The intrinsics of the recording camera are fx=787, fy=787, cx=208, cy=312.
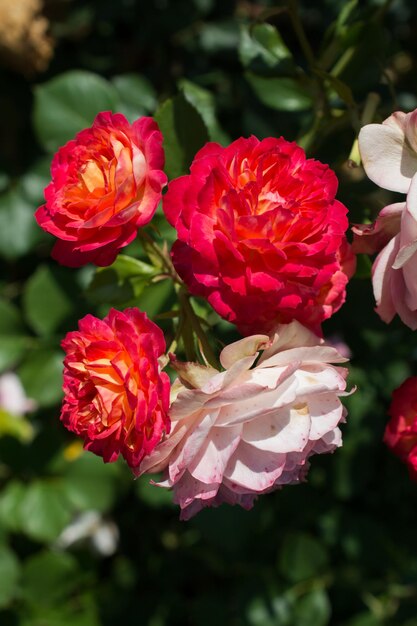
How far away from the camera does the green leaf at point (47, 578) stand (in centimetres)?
139

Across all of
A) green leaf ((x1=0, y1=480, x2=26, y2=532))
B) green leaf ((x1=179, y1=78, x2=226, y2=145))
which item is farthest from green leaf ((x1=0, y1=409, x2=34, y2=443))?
green leaf ((x1=179, y1=78, x2=226, y2=145))

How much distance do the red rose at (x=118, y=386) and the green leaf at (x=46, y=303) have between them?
0.58 meters

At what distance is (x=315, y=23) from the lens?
1.42 metres

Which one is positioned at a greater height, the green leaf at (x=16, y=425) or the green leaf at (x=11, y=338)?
the green leaf at (x=11, y=338)

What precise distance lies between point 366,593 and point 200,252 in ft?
3.53

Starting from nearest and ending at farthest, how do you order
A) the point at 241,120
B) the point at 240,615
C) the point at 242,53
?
the point at 242,53
the point at 241,120
the point at 240,615

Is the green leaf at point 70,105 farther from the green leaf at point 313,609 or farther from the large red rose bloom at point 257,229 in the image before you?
the green leaf at point 313,609

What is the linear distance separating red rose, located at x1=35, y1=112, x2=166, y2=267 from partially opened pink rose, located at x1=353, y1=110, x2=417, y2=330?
171 millimetres

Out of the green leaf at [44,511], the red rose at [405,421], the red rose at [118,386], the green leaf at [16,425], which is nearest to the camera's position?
the red rose at [118,386]

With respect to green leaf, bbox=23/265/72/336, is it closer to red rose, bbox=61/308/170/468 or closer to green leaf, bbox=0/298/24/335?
green leaf, bbox=0/298/24/335

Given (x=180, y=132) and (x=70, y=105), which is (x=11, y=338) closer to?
(x=70, y=105)

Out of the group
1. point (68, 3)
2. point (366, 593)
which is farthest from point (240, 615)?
point (68, 3)

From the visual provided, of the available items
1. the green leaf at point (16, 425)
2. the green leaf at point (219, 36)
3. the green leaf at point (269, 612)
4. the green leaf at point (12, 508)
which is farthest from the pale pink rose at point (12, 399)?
the green leaf at point (219, 36)

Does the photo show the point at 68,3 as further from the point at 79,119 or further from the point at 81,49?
the point at 79,119
